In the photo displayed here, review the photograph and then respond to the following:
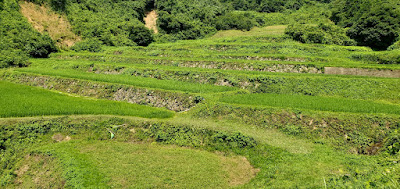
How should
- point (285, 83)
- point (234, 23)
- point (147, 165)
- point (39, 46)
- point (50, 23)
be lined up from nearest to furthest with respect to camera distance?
point (147, 165) < point (285, 83) < point (39, 46) < point (50, 23) < point (234, 23)

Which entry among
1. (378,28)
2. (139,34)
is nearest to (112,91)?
(139,34)

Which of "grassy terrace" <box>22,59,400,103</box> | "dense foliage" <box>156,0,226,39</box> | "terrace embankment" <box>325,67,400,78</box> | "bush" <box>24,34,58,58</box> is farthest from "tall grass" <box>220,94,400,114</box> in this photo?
"dense foliage" <box>156,0,226,39</box>

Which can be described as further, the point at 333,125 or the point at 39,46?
the point at 39,46

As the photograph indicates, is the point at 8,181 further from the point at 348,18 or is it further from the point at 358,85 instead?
A: the point at 348,18

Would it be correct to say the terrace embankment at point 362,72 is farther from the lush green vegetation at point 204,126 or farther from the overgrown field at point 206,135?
the overgrown field at point 206,135

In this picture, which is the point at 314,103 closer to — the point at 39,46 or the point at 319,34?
the point at 319,34

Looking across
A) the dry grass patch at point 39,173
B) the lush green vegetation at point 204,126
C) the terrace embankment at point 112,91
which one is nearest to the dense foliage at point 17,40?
the lush green vegetation at point 204,126

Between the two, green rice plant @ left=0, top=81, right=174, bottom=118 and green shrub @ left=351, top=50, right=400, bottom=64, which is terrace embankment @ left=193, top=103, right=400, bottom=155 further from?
green shrub @ left=351, top=50, right=400, bottom=64
